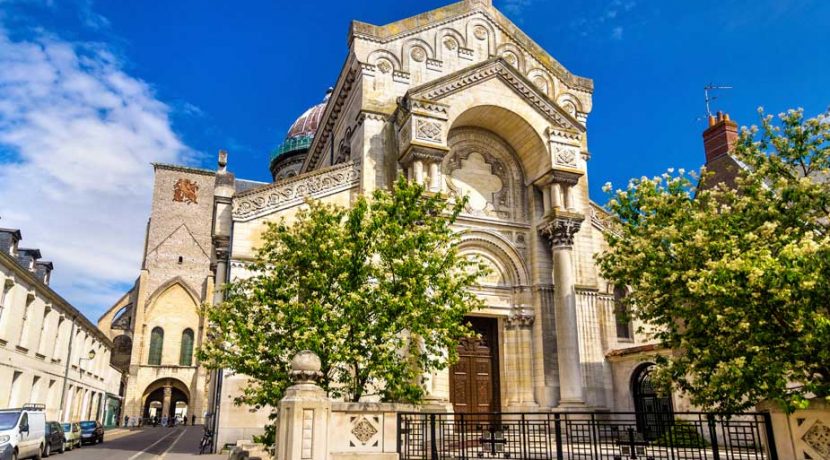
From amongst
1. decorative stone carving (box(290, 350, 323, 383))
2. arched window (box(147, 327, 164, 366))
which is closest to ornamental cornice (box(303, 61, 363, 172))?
decorative stone carving (box(290, 350, 323, 383))

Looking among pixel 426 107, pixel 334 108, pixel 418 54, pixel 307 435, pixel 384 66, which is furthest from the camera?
pixel 334 108

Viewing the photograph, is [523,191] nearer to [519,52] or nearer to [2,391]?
[519,52]

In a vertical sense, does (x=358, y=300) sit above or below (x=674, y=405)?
above

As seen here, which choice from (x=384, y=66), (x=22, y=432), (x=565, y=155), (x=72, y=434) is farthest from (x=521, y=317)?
(x=72, y=434)

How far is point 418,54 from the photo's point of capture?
2467 centimetres

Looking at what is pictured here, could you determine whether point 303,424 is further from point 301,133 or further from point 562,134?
point 301,133

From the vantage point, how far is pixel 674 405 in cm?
1997

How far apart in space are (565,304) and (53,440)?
1906 cm

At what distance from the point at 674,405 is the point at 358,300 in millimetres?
11941

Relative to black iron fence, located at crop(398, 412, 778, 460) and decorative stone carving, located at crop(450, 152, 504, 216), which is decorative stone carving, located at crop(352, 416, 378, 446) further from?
decorative stone carving, located at crop(450, 152, 504, 216)

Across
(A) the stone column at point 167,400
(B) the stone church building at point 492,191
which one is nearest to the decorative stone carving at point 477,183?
(B) the stone church building at point 492,191

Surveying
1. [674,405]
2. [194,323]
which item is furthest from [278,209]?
[194,323]

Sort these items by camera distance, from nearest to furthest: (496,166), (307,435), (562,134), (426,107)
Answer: (307,435) < (426,107) < (562,134) < (496,166)

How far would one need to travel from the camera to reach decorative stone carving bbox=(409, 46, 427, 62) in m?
24.6
